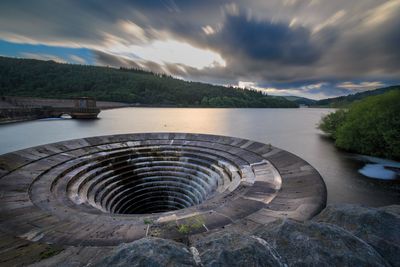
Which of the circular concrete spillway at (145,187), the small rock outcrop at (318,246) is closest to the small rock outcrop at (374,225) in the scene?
the small rock outcrop at (318,246)

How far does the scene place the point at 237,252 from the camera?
9.00 feet

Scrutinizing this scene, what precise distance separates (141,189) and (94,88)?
132 meters

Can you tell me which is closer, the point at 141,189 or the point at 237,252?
the point at 237,252

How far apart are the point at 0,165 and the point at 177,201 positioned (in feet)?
44.0

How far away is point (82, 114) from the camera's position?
6875 centimetres

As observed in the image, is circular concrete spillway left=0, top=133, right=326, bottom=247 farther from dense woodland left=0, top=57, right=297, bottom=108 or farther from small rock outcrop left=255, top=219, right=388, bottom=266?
dense woodland left=0, top=57, right=297, bottom=108

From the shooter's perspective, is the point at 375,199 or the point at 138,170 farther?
the point at 138,170

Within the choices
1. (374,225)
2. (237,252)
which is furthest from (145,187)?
(374,225)

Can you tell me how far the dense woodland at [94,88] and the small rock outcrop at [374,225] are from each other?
413 ft

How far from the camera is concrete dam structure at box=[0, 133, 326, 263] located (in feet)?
24.0

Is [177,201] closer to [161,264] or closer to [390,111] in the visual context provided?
[161,264]

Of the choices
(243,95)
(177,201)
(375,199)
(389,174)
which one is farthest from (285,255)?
(243,95)

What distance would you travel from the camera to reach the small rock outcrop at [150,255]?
249cm

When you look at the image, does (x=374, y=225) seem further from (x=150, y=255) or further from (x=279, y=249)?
(x=150, y=255)
